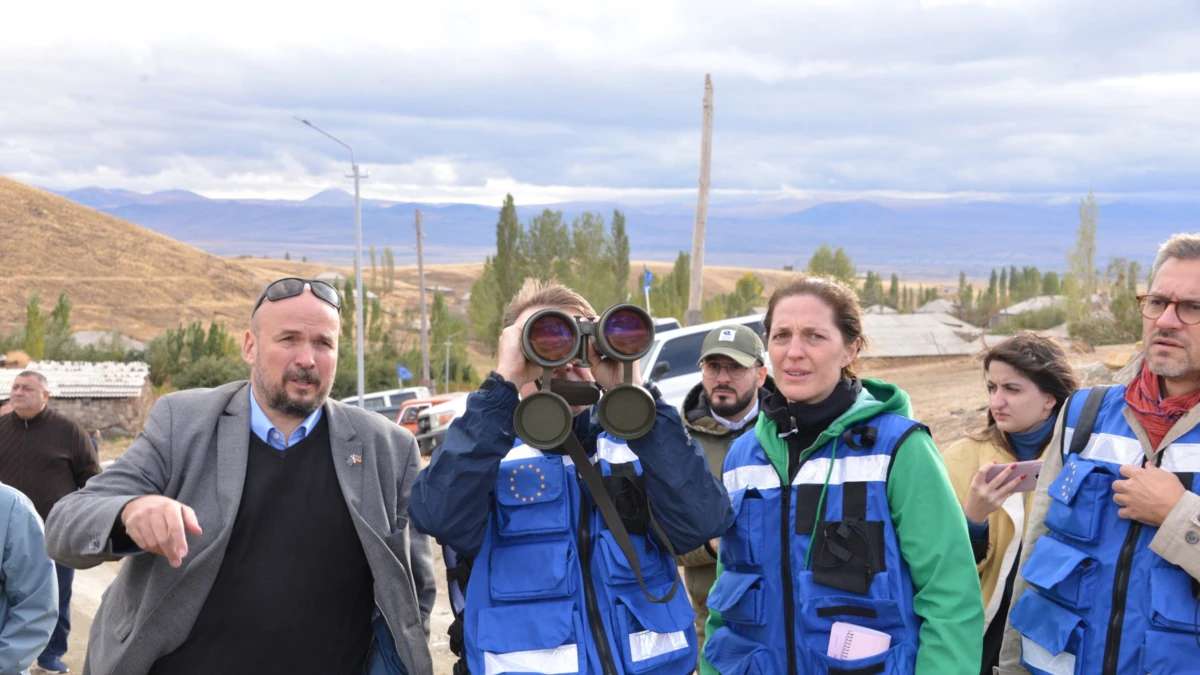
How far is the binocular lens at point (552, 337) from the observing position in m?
2.94

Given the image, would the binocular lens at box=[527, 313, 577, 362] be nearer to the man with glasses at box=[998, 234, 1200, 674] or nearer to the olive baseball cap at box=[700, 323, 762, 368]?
the man with glasses at box=[998, 234, 1200, 674]

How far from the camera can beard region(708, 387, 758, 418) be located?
5293mm

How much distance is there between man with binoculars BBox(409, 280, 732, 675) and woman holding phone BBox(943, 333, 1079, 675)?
155 cm

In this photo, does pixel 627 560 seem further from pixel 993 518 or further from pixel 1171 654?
pixel 993 518

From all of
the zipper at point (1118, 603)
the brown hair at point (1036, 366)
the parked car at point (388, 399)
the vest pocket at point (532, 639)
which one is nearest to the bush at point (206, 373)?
the parked car at point (388, 399)

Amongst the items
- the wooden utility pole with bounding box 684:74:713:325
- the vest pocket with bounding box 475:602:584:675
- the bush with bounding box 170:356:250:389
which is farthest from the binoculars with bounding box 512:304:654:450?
the bush with bounding box 170:356:250:389

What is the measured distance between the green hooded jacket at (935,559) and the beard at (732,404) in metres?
1.99

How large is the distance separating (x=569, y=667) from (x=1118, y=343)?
28083 millimetres

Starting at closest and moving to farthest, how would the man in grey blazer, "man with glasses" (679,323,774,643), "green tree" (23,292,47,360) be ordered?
the man in grey blazer
"man with glasses" (679,323,774,643)
"green tree" (23,292,47,360)

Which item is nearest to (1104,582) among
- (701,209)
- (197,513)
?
(197,513)

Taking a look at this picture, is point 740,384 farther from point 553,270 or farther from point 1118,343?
point 553,270

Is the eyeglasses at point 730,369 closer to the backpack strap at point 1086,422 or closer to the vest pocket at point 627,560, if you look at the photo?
the backpack strap at point 1086,422

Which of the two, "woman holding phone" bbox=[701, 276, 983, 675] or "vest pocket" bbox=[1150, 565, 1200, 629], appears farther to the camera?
"woman holding phone" bbox=[701, 276, 983, 675]

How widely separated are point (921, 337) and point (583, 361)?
1436 inches
